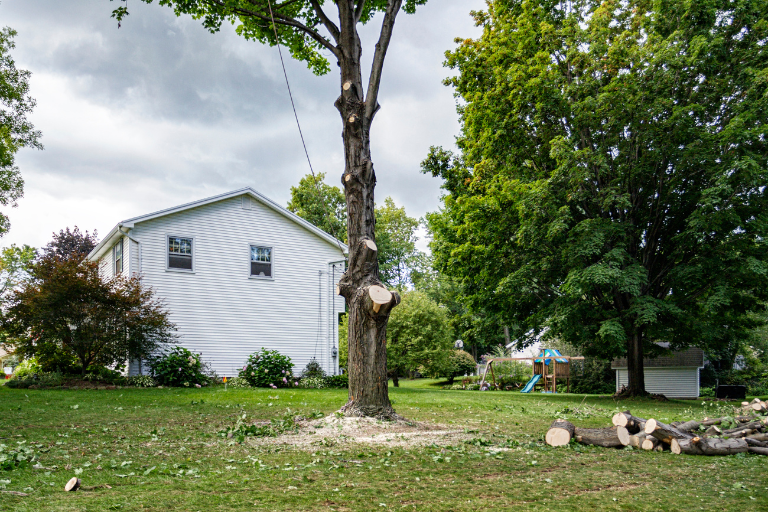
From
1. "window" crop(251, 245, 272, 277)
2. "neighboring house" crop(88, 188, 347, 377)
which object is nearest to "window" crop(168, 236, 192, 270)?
"neighboring house" crop(88, 188, 347, 377)

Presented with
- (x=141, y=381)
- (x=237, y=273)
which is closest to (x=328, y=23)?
(x=141, y=381)

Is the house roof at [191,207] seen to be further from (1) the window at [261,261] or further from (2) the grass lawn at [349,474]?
(2) the grass lawn at [349,474]

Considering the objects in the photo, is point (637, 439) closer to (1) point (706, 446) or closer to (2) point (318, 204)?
(1) point (706, 446)

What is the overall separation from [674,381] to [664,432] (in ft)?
61.8

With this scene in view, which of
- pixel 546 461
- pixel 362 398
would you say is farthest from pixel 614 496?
pixel 362 398

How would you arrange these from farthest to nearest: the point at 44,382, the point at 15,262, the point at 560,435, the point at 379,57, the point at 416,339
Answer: the point at 15,262 → the point at 416,339 → the point at 44,382 → the point at 379,57 → the point at 560,435

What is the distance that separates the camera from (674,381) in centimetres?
2253

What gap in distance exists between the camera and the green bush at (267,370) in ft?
61.1

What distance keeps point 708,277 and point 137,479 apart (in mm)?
14340

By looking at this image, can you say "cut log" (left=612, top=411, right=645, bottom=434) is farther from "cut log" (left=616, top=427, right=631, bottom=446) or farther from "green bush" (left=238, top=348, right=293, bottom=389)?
"green bush" (left=238, top=348, right=293, bottom=389)

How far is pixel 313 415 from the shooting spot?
851 cm

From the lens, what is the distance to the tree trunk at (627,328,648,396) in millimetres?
16172

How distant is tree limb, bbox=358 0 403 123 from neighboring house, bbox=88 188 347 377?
39.8 feet

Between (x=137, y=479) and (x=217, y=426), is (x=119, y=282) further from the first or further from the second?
(x=137, y=479)
